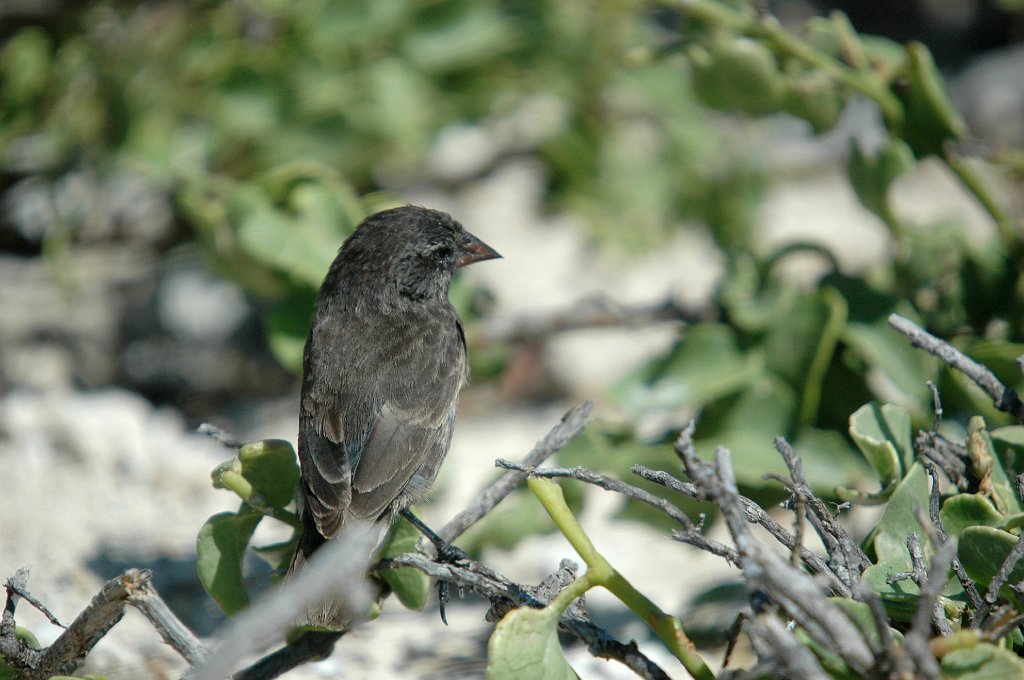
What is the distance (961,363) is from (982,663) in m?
0.83

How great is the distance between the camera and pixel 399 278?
3.34m

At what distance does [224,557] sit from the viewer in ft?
7.79

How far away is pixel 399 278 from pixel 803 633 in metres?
1.87

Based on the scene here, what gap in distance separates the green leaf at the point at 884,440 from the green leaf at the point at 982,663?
65cm

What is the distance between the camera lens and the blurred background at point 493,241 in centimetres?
305

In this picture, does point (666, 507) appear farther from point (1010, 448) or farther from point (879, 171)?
point (879, 171)

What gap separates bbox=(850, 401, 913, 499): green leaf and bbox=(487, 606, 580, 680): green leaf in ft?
2.84

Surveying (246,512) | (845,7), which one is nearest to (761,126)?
(845,7)

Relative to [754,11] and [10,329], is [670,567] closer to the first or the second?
[754,11]

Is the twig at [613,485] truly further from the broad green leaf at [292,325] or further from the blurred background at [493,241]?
the broad green leaf at [292,325]

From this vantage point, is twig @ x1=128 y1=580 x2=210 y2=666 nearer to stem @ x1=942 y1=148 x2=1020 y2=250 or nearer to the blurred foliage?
the blurred foliage

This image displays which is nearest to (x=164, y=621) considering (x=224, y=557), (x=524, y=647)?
(x=224, y=557)

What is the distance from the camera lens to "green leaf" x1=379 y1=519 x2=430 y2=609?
244cm

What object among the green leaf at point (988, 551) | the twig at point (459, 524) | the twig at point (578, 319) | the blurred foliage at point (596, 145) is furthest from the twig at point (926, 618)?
the twig at point (578, 319)
